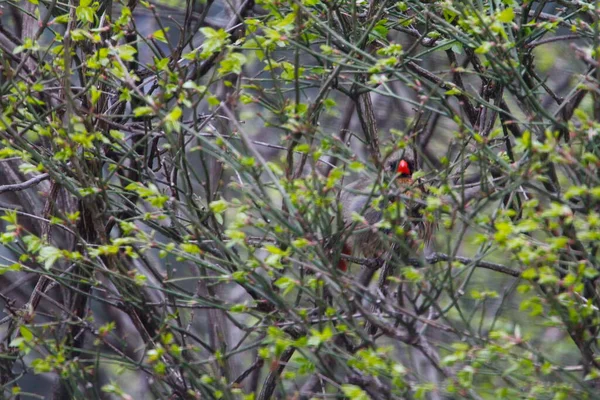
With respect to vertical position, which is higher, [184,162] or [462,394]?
[184,162]

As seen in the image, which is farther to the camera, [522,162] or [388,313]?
[522,162]

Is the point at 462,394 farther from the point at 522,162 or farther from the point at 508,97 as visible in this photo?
the point at 508,97

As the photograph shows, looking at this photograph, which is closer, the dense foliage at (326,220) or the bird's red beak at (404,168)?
the dense foliage at (326,220)

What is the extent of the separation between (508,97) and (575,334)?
544 centimetres

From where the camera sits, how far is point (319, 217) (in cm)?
333

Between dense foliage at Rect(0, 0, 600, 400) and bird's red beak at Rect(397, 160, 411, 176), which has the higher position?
dense foliage at Rect(0, 0, 600, 400)

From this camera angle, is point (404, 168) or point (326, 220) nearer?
point (326, 220)

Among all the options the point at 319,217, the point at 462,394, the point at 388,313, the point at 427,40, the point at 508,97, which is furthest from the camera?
the point at 508,97

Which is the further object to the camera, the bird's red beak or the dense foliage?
the bird's red beak

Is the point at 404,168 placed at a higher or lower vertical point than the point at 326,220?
lower

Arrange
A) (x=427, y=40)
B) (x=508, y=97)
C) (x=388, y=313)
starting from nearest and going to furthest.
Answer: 1. (x=388, y=313)
2. (x=427, y=40)
3. (x=508, y=97)

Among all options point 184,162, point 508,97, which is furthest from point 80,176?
point 508,97

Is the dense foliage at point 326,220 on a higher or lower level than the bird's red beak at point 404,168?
higher

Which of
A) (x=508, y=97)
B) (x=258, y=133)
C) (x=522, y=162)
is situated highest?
(x=522, y=162)
